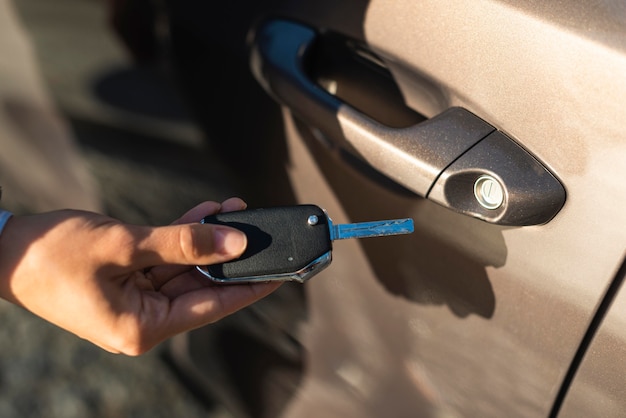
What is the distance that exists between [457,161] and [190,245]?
13.8 inches

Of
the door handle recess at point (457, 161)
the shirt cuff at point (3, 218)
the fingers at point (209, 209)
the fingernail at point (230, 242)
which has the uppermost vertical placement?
the door handle recess at point (457, 161)

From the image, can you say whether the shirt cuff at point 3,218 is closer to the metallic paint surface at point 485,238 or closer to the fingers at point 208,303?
the fingers at point 208,303

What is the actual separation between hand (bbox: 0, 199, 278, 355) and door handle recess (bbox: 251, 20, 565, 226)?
23 cm

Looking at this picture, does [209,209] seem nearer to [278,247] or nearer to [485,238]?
[278,247]

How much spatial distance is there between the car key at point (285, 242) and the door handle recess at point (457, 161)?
7cm

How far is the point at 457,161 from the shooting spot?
928 millimetres

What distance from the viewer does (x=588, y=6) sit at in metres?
0.85

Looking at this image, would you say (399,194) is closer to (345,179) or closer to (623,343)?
(345,179)

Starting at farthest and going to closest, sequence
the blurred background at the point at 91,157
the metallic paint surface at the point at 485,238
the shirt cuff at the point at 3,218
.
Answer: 1. the blurred background at the point at 91,157
2. the shirt cuff at the point at 3,218
3. the metallic paint surface at the point at 485,238

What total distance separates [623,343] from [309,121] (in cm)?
52

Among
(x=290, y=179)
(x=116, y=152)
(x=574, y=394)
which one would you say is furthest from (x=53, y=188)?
(x=574, y=394)

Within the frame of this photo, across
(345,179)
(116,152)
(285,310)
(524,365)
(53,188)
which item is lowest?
(53,188)

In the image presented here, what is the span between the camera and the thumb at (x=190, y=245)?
2.94 feet

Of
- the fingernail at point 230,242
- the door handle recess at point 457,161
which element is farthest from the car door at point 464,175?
the fingernail at point 230,242
